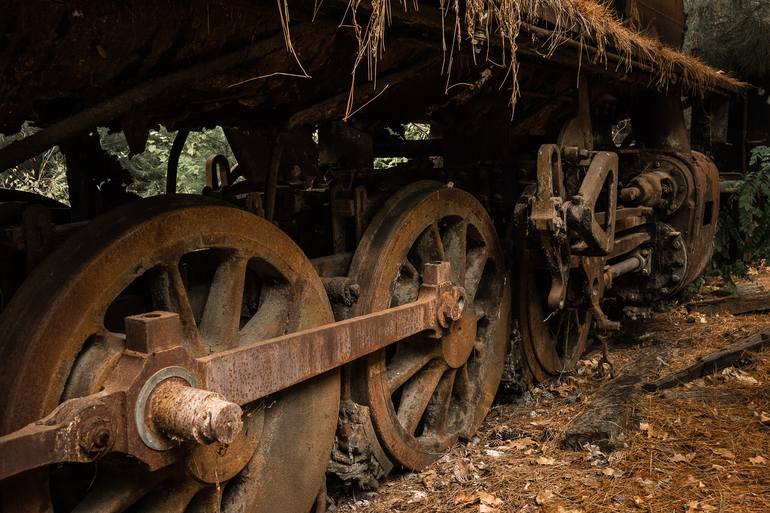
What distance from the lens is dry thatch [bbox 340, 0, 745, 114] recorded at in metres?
2.23

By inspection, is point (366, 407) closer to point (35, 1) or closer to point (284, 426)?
point (284, 426)

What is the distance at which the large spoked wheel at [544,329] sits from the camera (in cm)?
421

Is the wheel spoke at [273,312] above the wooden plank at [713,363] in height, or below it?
above

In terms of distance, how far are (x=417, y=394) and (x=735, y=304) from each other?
15.1 ft

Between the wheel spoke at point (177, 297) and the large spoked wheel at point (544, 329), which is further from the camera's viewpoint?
the large spoked wheel at point (544, 329)

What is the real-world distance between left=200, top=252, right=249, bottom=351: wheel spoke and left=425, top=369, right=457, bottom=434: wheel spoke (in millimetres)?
1481

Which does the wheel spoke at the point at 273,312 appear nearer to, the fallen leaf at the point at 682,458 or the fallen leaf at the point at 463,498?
the fallen leaf at the point at 463,498

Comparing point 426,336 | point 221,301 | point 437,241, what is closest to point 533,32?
point 437,241

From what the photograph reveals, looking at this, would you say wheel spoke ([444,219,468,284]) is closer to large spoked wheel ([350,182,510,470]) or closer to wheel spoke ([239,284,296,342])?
large spoked wheel ([350,182,510,470])

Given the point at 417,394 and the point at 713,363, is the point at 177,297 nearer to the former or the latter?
the point at 417,394

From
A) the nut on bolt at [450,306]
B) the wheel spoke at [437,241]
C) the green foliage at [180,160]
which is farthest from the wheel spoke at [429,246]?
the green foliage at [180,160]

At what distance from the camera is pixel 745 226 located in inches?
273

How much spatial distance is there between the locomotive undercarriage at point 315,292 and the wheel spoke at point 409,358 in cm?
1

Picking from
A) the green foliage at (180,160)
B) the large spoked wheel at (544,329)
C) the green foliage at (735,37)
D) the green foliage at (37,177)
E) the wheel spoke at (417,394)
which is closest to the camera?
the wheel spoke at (417,394)
